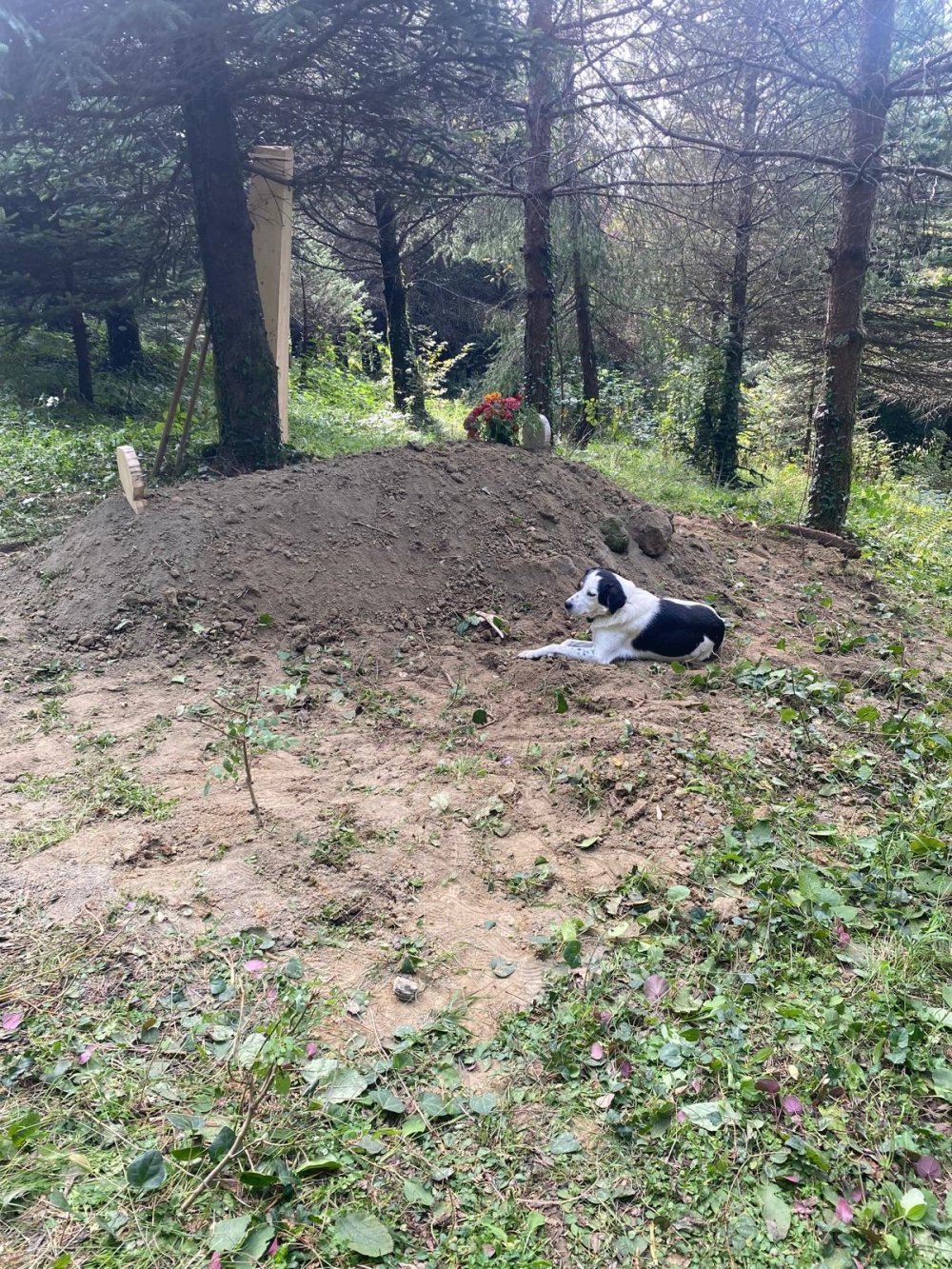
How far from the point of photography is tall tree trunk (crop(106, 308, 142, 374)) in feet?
46.4

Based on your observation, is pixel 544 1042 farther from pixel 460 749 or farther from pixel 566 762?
pixel 460 749

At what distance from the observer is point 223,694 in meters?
4.99

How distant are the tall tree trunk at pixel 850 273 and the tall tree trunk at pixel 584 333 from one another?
397 cm

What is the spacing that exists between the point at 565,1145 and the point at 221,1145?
914 mm

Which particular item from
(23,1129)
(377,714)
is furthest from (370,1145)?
(377,714)

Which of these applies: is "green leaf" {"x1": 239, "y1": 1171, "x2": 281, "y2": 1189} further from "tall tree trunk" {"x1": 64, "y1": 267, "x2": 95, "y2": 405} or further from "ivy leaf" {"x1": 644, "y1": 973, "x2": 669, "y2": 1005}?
"tall tree trunk" {"x1": 64, "y1": 267, "x2": 95, "y2": 405}

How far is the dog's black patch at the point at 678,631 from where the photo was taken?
5496mm

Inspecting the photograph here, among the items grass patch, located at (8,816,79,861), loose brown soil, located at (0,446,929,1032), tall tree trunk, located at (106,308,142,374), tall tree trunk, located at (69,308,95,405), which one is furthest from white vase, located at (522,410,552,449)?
tall tree trunk, located at (106,308,142,374)

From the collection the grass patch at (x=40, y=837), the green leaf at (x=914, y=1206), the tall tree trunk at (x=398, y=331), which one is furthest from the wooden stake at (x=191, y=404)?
the green leaf at (x=914, y=1206)

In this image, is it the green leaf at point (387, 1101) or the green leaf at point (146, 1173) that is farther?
the green leaf at point (387, 1101)

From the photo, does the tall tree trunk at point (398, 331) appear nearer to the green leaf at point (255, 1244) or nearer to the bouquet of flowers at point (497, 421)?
the bouquet of flowers at point (497, 421)

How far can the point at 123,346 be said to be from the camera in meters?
14.3

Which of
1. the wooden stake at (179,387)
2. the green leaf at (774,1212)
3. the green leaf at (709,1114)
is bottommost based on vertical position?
the green leaf at (774,1212)

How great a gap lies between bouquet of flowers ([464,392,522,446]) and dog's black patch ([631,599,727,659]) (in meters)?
3.92
